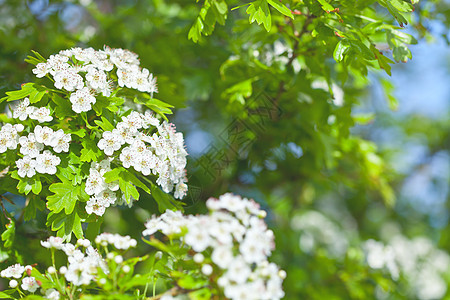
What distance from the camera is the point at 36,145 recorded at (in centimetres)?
110

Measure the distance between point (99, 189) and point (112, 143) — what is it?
0.45ft

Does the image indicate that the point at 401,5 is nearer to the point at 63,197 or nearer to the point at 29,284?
the point at 63,197

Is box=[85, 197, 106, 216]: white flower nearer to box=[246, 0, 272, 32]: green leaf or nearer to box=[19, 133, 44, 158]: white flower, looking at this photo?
box=[19, 133, 44, 158]: white flower

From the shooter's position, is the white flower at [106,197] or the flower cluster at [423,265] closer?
the white flower at [106,197]

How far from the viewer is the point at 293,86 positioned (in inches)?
66.6

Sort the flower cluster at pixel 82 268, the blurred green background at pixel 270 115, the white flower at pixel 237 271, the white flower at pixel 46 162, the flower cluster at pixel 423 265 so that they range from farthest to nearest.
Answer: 1. the flower cluster at pixel 423 265
2. the blurred green background at pixel 270 115
3. the white flower at pixel 46 162
4. the flower cluster at pixel 82 268
5. the white flower at pixel 237 271

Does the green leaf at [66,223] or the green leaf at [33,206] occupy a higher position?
the green leaf at [33,206]

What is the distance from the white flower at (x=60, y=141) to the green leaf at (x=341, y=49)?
0.85 meters

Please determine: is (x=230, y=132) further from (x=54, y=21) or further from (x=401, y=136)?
(x=401, y=136)

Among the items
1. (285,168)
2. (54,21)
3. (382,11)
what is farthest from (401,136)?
(54,21)

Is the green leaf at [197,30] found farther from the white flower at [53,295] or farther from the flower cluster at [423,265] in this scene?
the flower cluster at [423,265]

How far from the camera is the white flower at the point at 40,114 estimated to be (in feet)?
3.63

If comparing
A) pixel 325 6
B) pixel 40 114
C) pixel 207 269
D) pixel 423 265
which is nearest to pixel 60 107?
pixel 40 114

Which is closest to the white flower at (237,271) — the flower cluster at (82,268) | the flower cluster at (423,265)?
the flower cluster at (82,268)
